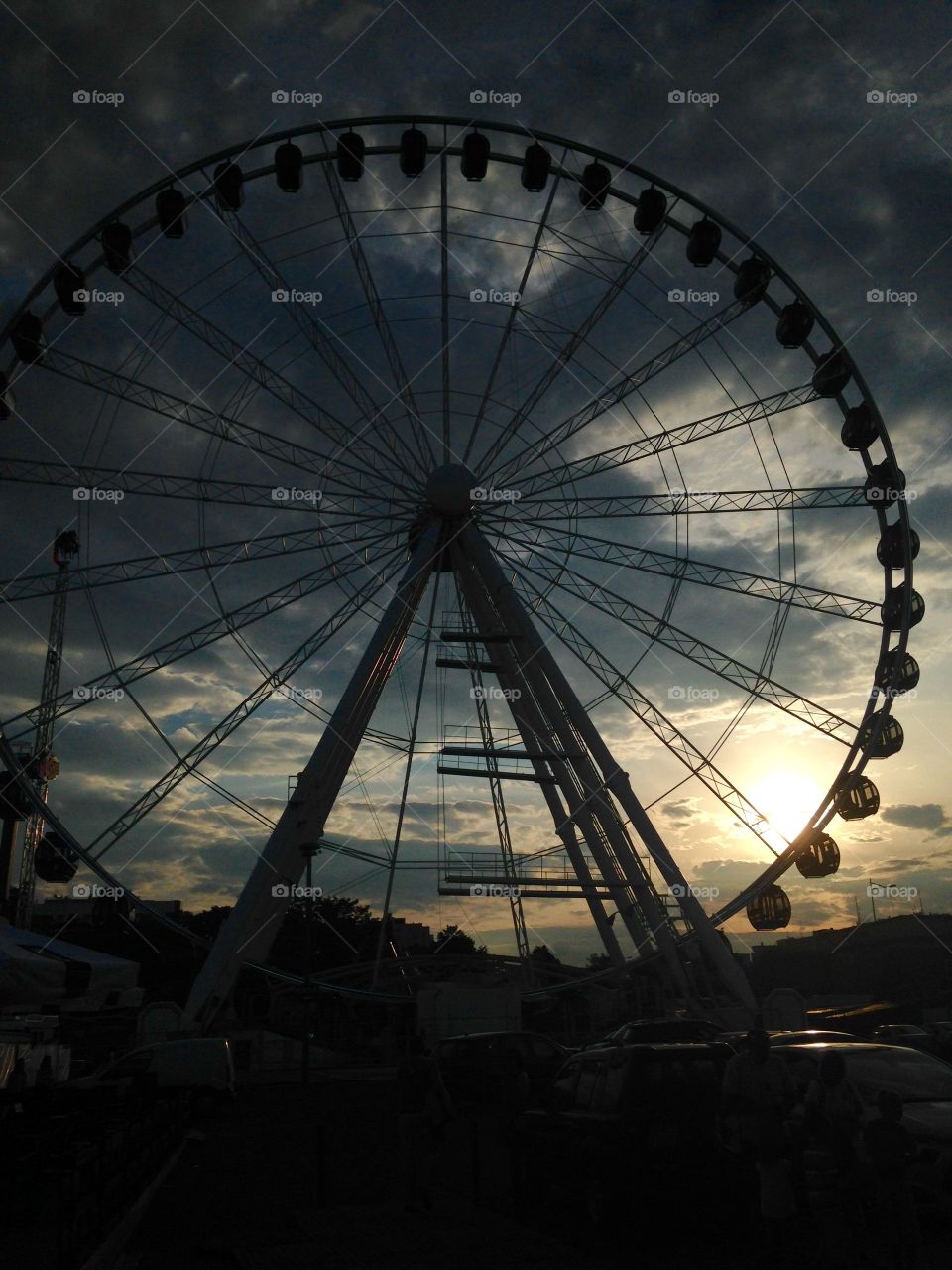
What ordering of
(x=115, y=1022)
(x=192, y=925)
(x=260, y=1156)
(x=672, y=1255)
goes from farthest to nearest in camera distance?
1. (x=192, y=925)
2. (x=115, y=1022)
3. (x=260, y=1156)
4. (x=672, y=1255)

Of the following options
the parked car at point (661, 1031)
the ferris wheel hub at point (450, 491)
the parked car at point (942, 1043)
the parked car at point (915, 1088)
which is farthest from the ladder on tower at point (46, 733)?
the parked car at point (942, 1043)

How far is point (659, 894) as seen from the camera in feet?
78.3

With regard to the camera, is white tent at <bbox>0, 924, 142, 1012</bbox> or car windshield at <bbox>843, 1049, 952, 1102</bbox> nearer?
car windshield at <bbox>843, 1049, 952, 1102</bbox>

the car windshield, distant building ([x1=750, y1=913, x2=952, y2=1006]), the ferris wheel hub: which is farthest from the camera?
distant building ([x1=750, y1=913, x2=952, y2=1006])

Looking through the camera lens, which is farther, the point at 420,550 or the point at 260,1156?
the point at 420,550

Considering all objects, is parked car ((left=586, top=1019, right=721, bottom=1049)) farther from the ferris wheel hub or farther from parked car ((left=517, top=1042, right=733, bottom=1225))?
the ferris wheel hub

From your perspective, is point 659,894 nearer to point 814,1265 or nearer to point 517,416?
point 517,416

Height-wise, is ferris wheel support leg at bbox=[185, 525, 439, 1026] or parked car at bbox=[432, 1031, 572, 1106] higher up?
ferris wheel support leg at bbox=[185, 525, 439, 1026]

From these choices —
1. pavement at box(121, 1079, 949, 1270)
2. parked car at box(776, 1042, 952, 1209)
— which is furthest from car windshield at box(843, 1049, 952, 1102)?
pavement at box(121, 1079, 949, 1270)

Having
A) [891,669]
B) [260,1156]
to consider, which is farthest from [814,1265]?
[891,669]

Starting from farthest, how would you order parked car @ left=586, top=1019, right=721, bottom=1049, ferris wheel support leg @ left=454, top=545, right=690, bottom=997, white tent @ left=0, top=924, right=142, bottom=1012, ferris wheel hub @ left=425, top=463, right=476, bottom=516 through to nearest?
ferris wheel hub @ left=425, top=463, right=476, bottom=516 < ferris wheel support leg @ left=454, top=545, right=690, bottom=997 < parked car @ left=586, top=1019, right=721, bottom=1049 < white tent @ left=0, top=924, right=142, bottom=1012

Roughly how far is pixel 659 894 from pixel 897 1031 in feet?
18.5

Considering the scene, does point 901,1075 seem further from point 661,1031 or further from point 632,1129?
point 661,1031

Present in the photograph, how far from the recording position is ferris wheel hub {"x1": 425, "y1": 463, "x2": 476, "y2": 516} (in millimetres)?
25719
